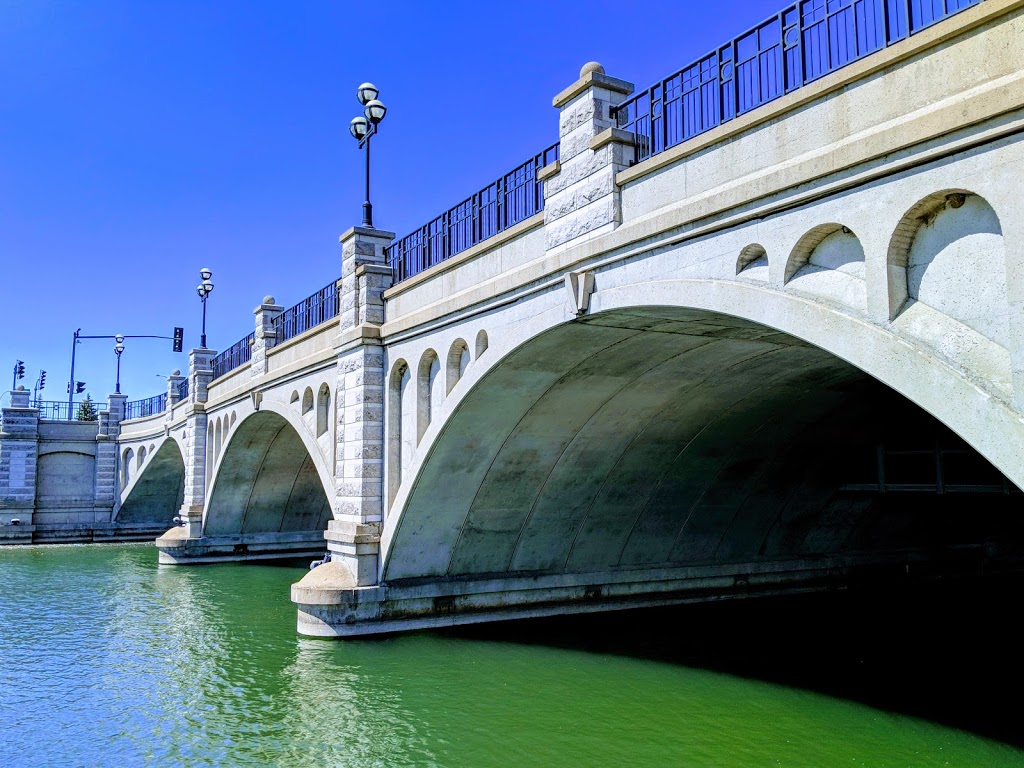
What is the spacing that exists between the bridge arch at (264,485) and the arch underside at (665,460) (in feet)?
38.2

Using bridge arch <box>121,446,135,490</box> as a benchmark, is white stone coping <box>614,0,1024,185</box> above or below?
above

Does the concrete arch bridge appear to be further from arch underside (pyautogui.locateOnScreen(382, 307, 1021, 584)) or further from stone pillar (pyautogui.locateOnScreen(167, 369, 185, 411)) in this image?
stone pillar (pyautogui.locateOnScreen(167, 369, 185, 411))

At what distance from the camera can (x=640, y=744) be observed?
11102 millimetres

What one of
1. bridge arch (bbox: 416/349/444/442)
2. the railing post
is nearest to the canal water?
bridge arch (bbox: 416/349/444/442)

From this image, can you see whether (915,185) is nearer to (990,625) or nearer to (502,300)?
(502,300)

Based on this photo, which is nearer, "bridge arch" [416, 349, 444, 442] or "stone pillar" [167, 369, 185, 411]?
"bridge arch" [416, 349, 444, 442]

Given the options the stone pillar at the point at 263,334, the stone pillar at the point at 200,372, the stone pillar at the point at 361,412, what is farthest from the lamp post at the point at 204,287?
the stone pillar at the point at 361,412

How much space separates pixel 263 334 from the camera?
26.7m

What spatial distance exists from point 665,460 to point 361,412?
602 cm

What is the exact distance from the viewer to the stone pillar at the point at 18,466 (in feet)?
146

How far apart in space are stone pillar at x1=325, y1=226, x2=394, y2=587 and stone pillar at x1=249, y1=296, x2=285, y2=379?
8516 mm

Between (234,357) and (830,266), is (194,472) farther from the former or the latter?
(830,266)

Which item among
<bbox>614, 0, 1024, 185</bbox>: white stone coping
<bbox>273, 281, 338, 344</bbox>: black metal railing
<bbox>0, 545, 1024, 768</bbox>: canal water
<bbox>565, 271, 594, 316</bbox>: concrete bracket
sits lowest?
<bbox>0, 545, 1024, 768</bbox>: canal water

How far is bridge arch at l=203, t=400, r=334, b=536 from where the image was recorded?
29328mm
